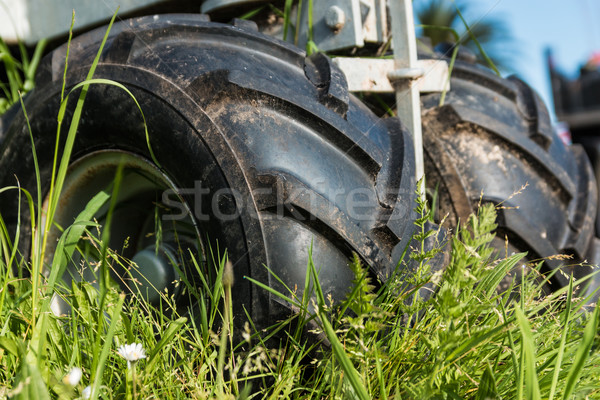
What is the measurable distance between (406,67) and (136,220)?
0.72 m

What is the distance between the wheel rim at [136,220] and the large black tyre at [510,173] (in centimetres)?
→ 64

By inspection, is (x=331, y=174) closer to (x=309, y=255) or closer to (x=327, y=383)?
(x=309, y=255)

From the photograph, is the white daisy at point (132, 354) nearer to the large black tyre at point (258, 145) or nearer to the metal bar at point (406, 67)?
the large black tyre at point (258, 145)

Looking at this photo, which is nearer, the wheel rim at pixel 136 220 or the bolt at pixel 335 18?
the wheel rim at pixel 136 220

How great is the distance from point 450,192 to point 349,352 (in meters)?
0.65

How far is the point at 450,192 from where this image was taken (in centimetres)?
141

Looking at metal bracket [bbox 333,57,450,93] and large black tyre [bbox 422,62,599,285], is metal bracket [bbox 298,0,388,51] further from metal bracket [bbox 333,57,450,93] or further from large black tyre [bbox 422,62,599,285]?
large black tyre [bbox 422,62,599,285]

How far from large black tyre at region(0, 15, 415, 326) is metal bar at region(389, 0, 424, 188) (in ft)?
0.36

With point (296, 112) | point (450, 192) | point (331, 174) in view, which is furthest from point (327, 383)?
point (450, 192)

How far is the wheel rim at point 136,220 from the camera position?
1.13 m

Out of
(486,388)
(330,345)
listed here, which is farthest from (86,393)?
(486,388)

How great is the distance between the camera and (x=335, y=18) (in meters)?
1.29

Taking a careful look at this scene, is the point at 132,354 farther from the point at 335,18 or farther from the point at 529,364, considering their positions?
the point at 335,18

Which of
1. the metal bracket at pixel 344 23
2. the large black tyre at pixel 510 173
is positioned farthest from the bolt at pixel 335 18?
the large black tyre at pixel 510 173
